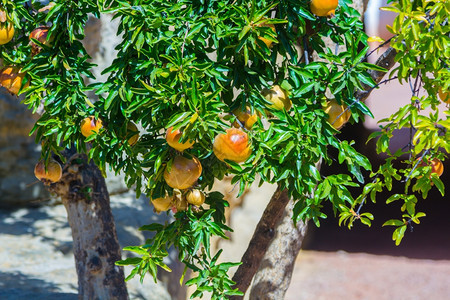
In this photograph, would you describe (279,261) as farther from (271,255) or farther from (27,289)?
(27,289)

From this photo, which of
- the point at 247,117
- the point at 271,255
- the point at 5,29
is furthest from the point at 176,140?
the point at 271,255

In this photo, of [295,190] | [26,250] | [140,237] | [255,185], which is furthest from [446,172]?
[295,190]

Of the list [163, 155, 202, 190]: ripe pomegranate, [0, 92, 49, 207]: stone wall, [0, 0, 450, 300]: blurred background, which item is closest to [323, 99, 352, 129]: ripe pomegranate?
[163, 155, 202, 190]: ripe pomegranate

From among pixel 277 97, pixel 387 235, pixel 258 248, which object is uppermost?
pixel 277 97

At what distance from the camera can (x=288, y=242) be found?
3.60m

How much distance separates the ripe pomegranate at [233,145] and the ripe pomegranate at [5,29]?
2.97 ft

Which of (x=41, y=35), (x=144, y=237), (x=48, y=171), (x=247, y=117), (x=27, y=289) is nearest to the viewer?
(x=247, y=117)

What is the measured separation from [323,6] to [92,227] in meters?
1.73

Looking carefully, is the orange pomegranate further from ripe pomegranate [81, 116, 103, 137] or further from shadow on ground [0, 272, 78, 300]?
shadow on ground [0, 272, 78, 300]

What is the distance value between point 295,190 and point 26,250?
3562 millimetres

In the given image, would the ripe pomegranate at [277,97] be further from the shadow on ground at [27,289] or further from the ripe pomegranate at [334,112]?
the shadow on ground at [27,289]

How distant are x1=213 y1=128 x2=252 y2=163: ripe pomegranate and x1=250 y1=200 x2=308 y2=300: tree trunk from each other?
181 cm

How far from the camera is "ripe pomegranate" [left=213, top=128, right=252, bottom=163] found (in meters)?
1.77

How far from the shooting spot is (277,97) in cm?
197
